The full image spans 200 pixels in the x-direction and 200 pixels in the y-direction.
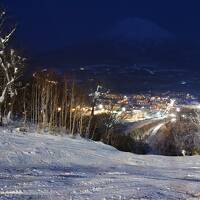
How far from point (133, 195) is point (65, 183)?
151 centimetres

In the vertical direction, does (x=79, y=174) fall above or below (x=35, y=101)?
below

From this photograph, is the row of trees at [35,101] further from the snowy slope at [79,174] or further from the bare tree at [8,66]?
the snowy slope at [79,174]

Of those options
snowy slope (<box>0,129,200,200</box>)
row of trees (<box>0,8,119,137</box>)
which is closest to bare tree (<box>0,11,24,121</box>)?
row of trees (<box>0,8,119,137</box>)

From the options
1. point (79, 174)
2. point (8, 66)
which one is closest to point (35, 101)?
point (8, 66)

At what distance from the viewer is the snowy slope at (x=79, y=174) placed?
914 centimetres

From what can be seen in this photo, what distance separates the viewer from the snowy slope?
9141mm

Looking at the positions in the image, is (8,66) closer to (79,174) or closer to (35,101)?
(35,101)

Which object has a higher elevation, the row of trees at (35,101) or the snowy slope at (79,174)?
the row of trees at (35,101)

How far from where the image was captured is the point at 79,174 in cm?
1152

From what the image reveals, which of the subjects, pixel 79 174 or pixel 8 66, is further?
pixel 8 66

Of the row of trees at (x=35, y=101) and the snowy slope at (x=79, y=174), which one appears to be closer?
the snowy slope at (x=79, y=174)

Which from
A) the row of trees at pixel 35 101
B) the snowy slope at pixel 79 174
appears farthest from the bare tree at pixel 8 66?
the snowy slope at pixel 79 174

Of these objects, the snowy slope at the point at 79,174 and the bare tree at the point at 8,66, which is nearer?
the snowy slope at the point at 79,174

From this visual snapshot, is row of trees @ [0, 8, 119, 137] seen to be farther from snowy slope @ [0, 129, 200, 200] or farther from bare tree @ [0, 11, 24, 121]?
snowy slope @ [0, 129, 200, 200]
